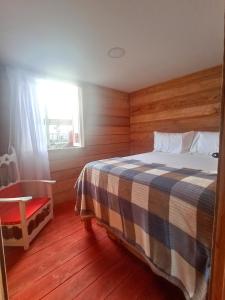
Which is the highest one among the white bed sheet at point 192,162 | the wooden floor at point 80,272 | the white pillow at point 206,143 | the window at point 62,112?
the window at point 62,112

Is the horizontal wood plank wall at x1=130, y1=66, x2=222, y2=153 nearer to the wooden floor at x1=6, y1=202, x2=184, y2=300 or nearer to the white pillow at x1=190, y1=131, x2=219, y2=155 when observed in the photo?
the white pillow at x1=190, y1=131, x2=219, y2=155

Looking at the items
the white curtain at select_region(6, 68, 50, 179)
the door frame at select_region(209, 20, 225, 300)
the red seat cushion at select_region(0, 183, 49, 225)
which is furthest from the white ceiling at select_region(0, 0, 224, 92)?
the red seat cushion at select_region(0, 183, 49, 225)

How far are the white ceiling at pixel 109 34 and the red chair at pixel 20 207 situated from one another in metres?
1.31

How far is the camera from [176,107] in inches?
117

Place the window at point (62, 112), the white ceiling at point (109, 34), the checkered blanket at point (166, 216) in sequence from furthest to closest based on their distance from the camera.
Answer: the window at point (62, 112), the white ceiling at point (109, 34), the checkered blanket at point (166, 216)

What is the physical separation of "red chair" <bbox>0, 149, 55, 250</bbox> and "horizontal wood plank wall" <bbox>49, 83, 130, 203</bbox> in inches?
18.4

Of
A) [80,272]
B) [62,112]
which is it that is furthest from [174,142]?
[80,272]

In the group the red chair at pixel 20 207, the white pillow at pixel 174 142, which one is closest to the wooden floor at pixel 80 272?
the red chair at pixel 20 207

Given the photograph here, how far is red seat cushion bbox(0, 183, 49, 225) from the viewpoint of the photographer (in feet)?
5.43

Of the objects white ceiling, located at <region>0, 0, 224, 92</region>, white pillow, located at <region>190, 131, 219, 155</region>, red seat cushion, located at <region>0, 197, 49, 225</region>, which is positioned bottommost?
red seat cushion, located at <region>0, 197, 49, 225</region>

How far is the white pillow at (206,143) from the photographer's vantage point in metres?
2.21

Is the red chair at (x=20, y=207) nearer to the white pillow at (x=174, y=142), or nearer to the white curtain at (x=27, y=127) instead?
the white curtain at (x=27, y=127)

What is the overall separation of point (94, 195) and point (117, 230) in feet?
1.43

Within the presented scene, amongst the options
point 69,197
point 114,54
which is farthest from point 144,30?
point 69,197
